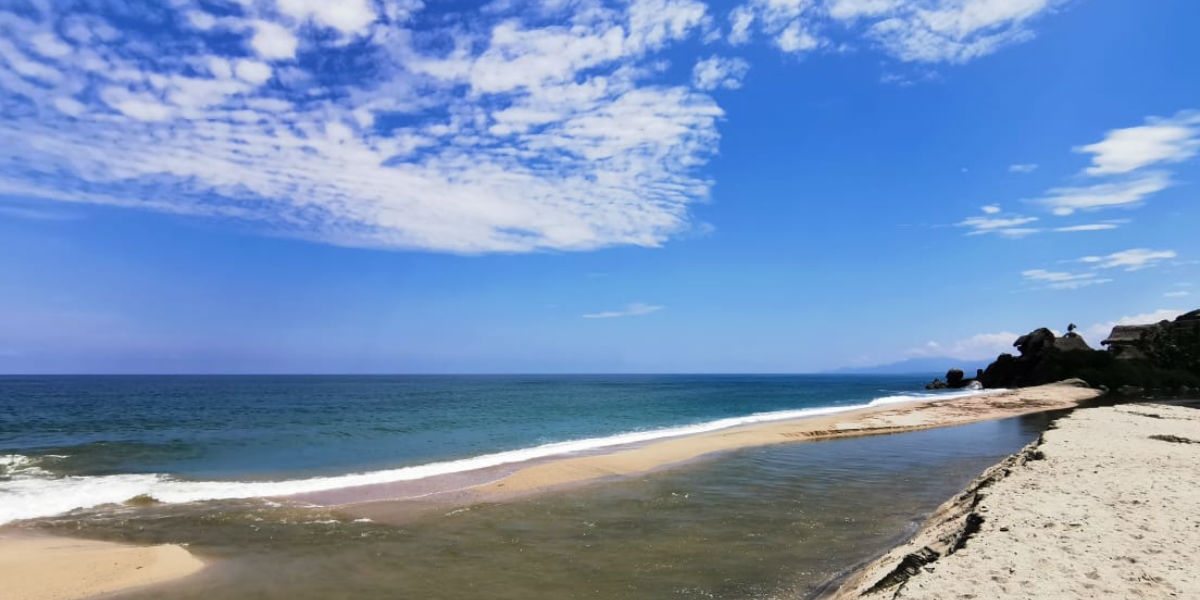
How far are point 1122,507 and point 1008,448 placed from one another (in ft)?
54.7

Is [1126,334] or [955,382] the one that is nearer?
[1126,334]

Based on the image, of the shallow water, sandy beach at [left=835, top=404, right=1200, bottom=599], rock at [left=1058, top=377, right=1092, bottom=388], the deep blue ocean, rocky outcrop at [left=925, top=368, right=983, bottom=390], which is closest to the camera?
sandy beach at [left=835, top=404, right=1200, bottom=599]

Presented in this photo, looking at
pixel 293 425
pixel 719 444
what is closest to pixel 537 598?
pixel 719 444

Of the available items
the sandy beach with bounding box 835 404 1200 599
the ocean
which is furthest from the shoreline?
the sandy beach with bounding box 835 404 1200 599

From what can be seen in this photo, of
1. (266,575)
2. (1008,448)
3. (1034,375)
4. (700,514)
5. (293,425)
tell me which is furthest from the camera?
(1034,375)

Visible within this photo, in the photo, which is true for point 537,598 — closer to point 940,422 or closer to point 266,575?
point 266,575

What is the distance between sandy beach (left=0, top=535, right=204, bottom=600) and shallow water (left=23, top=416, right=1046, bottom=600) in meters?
0.67

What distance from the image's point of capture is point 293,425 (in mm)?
38938

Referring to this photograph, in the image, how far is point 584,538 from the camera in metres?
11.6

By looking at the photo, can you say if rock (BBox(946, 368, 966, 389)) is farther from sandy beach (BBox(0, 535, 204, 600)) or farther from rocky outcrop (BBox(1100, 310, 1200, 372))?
sandy beach (BBox(0, 535, 204, 600))

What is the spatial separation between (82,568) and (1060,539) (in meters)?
16.3

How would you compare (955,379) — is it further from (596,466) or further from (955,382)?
(596,466)

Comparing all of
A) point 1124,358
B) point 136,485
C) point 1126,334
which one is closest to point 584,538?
point 136,485

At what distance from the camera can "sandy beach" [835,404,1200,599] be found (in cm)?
605
